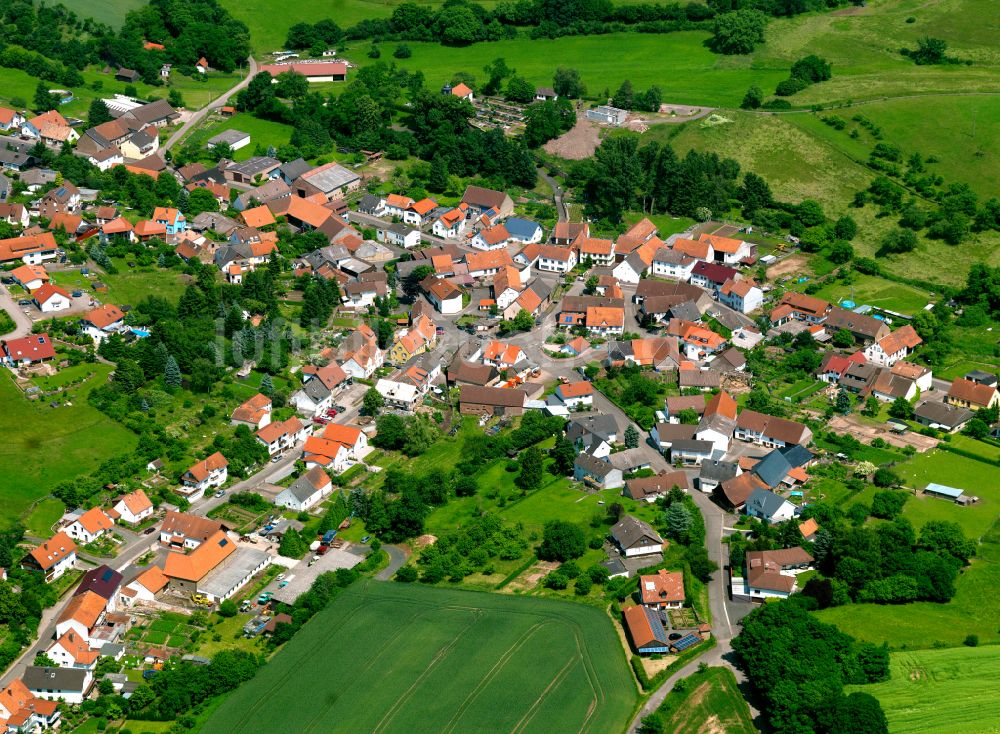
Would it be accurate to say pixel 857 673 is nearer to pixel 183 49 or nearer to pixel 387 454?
pixel 387 454

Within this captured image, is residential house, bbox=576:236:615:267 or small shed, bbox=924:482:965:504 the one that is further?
residential house, bbox=576:236:615:267

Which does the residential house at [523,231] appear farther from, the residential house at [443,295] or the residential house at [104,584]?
the residential house at [104,584]

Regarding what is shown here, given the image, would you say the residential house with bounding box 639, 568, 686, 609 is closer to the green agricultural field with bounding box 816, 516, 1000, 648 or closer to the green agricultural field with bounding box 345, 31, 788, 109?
the green agricultural field with bounding box 816, 516, 1000, 648

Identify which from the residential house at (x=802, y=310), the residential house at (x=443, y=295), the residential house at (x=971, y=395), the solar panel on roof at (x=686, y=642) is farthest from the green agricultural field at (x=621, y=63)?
the solar panel on roof at (x=686, y=642)

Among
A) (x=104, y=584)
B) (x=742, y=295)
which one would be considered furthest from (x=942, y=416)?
(x=104, y=584)

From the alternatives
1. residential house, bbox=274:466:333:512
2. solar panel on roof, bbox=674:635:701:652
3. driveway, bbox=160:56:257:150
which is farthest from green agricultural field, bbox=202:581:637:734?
driveway, bbox=160:56:257:150

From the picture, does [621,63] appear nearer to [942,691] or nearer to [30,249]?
[30,249]
